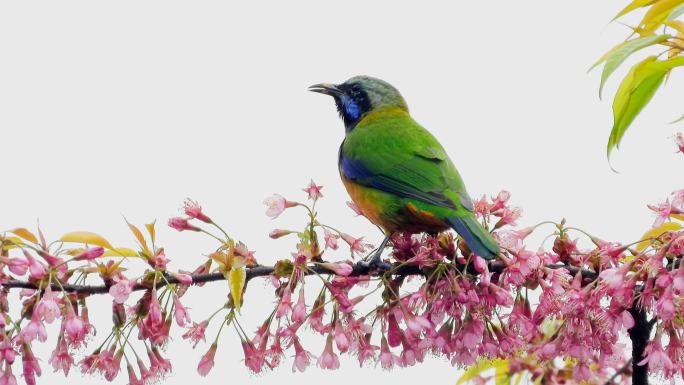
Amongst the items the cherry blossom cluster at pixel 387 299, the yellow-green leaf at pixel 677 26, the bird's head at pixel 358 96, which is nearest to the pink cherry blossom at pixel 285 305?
the cherry blossom cluster at pixel 387 299

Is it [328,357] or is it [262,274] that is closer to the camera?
[262,274]

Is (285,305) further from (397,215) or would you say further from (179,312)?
(397,215)

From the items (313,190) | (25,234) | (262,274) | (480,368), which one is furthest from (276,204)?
(480,368)

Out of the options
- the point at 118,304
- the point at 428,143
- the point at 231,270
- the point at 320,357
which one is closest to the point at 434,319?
the point at 320,357

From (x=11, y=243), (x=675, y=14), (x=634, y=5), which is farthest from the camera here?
(x=11, y=243)

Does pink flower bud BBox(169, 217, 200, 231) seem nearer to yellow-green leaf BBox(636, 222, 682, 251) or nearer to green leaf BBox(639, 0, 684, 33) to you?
yellow-green leaf BBox(636, 222, 682, 251)

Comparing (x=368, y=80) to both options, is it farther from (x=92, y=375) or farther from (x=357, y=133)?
(x=92, y=375)
